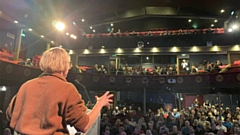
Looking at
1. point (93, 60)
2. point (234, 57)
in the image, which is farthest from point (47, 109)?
point (93, 60)

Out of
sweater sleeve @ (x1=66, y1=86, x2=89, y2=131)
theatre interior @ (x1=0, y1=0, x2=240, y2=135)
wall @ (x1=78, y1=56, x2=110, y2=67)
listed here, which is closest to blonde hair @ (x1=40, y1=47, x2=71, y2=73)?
sweater sleeve @ (x1=66, y1=86, x2=89, y2=131)

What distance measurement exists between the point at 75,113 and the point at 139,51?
1364cm

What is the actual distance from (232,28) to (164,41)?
412cm

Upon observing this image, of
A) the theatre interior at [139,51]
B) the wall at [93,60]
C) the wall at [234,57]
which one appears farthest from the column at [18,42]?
the wall at [234,57]

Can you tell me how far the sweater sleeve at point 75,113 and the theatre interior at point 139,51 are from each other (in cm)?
560

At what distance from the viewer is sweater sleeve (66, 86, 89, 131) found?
915 mm

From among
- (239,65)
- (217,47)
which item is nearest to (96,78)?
(239,65)

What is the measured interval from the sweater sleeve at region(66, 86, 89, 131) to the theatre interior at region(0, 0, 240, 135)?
18.4ft

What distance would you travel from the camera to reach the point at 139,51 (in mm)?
14398

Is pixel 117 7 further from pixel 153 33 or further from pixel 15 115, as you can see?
pixel 15 115

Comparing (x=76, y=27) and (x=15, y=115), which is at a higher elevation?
(x=76, y=27)

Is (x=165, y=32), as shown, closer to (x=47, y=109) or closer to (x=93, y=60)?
(x=93, y=60)

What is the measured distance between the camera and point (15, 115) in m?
0.94

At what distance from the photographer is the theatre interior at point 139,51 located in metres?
8.68
